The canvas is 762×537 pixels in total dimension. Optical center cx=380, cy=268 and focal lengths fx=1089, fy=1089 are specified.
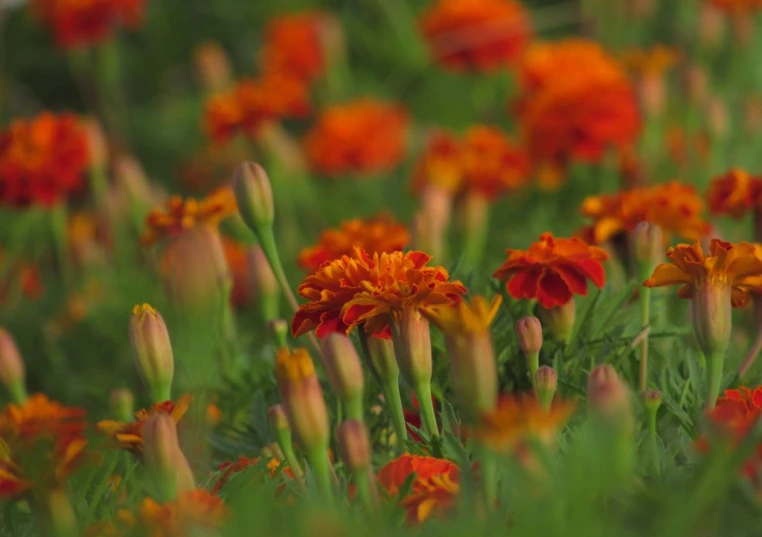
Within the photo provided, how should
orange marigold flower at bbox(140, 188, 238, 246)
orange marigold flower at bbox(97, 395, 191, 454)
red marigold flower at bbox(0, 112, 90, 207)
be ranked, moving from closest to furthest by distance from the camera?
1. orange marigold flower at bbox(97, 395, 191, 454)
2. orange marigold flower at bbox(140, 188, 238, 246)
3. red marigold flower at bbox(0, 112, 90, 207)

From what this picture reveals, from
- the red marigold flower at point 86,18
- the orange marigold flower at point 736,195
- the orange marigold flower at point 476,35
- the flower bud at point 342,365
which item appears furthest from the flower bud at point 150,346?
the red marigold flower at point 86,18

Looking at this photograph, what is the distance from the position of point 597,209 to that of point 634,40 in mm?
1318

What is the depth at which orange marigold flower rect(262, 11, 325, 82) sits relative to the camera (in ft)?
7.05

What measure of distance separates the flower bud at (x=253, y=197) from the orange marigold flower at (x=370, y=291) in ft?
0.46

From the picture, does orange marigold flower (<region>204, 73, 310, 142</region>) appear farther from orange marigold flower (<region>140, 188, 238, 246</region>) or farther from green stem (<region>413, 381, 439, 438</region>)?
green stem (<region>413, 381, 439, 438</region>)

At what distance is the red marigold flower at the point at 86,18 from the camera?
2.03 m

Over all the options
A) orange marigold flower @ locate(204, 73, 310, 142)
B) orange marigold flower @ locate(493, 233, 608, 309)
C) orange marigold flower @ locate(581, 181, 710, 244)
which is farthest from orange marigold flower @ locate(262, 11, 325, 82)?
orange marigold flower @ locate(493, 233, 608, 309)

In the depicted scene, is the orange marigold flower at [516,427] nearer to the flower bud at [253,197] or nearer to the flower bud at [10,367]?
the flower bud at [253,197]

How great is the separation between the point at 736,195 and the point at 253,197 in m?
0.42

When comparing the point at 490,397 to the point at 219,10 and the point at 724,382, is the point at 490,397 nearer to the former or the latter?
the point at 724,382

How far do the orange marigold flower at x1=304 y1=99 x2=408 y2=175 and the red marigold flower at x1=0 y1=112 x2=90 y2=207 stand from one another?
463mm

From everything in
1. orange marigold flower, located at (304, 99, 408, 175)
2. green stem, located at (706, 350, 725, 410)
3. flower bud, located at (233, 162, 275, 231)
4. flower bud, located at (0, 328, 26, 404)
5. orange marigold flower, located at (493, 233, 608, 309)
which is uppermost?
flower bud, located at (233, 162, 275, 231)

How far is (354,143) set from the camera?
1793mm

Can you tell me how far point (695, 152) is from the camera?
165 centimetres
